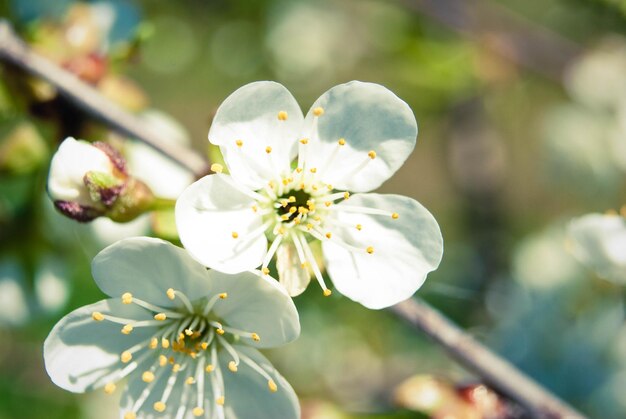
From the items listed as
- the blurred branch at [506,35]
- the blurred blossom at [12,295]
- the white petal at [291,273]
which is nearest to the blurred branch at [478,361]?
the white petal at [291,273]

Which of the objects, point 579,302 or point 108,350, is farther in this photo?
point 579,302

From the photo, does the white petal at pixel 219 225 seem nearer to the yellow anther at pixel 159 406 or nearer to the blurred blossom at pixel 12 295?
the yellow anther at pixel 159 406

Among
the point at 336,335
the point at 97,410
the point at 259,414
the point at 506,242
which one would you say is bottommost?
the point at 97,410

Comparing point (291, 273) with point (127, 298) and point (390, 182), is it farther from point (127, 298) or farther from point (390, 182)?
point (390, 182)

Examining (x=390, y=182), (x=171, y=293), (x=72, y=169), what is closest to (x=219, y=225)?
(x=171, y=293)

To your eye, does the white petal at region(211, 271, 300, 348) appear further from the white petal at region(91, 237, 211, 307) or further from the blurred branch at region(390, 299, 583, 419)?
the blurred branch at region(390, 299, 583, 419)

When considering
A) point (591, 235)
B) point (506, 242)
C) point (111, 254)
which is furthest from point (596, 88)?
point (111, 254)

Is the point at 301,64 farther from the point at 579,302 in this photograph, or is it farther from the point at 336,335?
the point at 579,302
